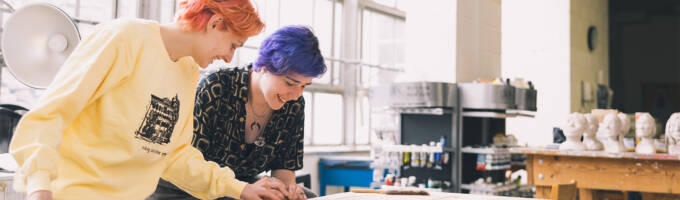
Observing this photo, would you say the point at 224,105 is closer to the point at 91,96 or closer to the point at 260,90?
the point at 260,90

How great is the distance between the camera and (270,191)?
186cm

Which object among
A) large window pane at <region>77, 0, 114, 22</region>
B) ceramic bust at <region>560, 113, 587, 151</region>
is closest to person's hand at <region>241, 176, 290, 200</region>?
ceramic bust at <region>560, 113, 587, 151</region>

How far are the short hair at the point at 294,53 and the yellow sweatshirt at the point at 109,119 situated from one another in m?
0.30

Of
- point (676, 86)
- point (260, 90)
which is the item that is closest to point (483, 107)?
point (260, 90)

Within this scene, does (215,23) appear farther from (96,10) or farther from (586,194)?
(96,10)

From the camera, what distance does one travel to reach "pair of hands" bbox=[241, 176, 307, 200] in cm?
182

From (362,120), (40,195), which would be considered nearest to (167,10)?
(362,120)

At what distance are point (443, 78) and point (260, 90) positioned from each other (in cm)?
360

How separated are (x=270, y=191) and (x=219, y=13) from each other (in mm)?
615

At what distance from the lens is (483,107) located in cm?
483

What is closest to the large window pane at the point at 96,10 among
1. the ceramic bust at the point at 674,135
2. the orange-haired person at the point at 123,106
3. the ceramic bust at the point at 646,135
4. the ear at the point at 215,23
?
the orange-haired person at the point at 123,106

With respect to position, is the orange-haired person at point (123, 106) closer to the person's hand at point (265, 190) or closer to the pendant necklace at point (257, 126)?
the person's hand at point (265, 190)

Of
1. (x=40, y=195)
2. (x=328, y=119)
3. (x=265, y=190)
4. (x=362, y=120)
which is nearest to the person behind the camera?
(x=40, y=195)

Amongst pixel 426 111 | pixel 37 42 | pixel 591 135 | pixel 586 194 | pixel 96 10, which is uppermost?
pixel 96 10
